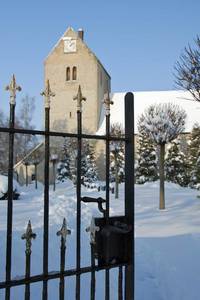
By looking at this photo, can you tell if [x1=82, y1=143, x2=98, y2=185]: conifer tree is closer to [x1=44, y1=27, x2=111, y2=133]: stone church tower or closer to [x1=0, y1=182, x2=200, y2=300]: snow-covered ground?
[x1=44, y1=27, x2=111, y2=133]: stone church tower

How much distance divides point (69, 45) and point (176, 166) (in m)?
18.4

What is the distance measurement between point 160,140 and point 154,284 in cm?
976

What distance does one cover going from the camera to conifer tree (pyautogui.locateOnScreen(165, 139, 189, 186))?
33900 mm

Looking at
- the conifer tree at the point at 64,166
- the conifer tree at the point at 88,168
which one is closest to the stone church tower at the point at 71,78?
the conifer tree at the point at 64,166

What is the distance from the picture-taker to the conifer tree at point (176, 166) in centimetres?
3390

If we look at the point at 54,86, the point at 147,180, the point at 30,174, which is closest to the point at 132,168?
the point at 147,180

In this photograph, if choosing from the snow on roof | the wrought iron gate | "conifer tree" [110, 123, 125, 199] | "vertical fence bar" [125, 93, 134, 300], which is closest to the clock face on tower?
the snow on roof

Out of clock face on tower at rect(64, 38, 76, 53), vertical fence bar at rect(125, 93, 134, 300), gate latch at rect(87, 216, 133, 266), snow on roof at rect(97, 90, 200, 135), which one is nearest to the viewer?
gate latch at rect(87, 216, 133, 266)

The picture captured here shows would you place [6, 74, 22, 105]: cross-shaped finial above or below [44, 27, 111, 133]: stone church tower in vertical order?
below

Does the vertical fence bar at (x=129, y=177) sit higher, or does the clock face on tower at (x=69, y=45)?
the clock face on tower at (x=69, y=45)

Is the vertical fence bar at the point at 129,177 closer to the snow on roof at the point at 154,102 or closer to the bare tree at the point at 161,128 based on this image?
the bare tree at the point at 161,128

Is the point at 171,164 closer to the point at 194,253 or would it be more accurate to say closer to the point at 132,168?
the point at 194,253

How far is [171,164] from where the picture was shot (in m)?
34.2

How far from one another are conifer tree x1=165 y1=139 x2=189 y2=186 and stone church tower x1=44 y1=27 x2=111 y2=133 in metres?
10.5
